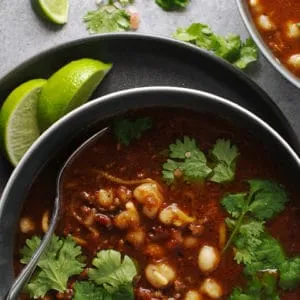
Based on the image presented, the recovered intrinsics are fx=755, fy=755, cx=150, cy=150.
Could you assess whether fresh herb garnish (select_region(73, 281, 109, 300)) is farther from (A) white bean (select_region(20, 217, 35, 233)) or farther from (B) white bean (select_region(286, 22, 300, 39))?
(B) white bean (select_region(286, 22, 300, 39))

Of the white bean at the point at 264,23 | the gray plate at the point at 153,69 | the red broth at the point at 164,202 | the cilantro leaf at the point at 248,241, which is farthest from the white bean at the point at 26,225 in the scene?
the white bean at the point at 264,23

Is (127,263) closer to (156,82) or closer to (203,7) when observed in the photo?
(156,82)

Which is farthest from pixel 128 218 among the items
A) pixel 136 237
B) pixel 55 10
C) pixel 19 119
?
pixel 55 10

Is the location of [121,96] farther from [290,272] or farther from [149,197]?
[290,272]

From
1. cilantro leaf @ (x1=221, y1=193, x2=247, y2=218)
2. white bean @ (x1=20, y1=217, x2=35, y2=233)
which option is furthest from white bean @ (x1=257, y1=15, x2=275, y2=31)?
white bean @ (x1=20, y1=217, x2=35, y2=233)

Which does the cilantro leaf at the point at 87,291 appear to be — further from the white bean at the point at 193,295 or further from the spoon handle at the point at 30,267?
the white bean at the point at 193,295

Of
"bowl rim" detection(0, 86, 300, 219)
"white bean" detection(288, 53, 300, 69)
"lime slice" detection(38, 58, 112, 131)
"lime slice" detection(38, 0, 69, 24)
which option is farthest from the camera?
"lime slice" detection(38, 0, 69, 24)

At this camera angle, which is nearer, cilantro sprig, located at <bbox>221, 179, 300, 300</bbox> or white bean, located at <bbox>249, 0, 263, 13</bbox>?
cilantro sprig, located at <bbox>221, 179, 300, 300</bbox>

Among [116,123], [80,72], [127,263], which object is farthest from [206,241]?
[80,72]
